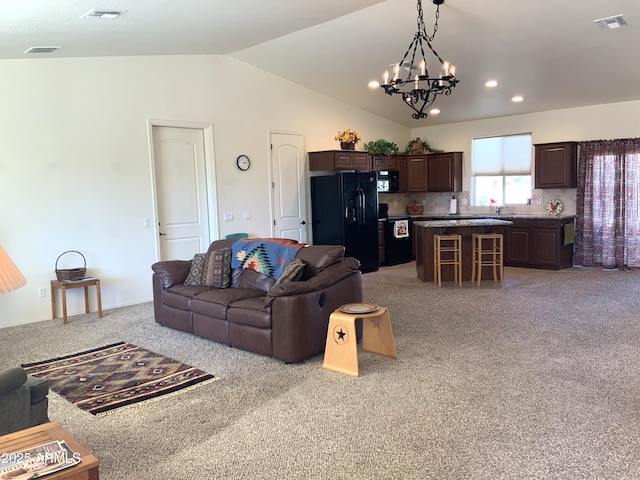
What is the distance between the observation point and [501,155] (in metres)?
9.52

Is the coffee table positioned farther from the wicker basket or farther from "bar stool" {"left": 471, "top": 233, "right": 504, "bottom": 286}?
"bar stool" {"left": 471, "top": 233, "right": 504, "bottom": 286}

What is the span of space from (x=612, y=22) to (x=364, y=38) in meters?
2.74

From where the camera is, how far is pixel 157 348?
15.4ft

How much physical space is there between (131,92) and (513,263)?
681 centimetres

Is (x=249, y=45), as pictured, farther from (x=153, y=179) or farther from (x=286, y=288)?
(x=286, y=288)

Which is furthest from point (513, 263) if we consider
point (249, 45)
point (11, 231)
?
point (11, 231)

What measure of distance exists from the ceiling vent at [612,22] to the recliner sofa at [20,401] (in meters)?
5.98

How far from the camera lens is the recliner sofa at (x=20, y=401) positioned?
231 cm

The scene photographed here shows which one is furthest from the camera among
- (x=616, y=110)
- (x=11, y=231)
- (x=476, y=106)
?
(x=476, y=106)

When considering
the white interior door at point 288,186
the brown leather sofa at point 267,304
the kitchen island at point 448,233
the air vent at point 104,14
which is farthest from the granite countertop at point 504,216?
the air vent at point 104,14

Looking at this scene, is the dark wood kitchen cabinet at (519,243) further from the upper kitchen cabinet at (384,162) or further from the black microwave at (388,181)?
the upper kitchen cabinet at (384,162)

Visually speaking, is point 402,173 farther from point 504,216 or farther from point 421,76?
point 421,76

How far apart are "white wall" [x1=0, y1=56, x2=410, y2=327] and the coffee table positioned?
13.8 ft

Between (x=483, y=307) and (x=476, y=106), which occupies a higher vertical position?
(x=476, y=106)
